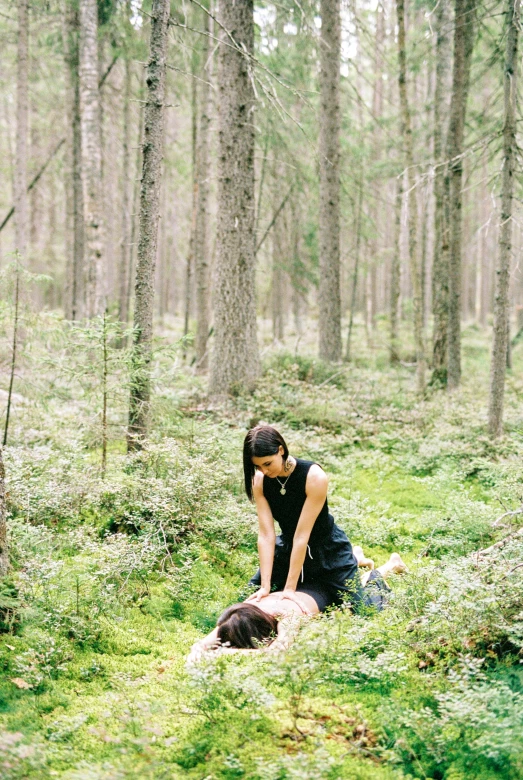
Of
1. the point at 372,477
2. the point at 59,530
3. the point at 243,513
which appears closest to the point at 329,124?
the point at 372,477

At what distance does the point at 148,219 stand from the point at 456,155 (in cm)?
758

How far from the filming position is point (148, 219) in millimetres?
6699

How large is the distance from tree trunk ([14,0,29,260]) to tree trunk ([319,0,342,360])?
6219 millimetres

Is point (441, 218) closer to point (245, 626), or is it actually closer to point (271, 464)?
point (271, 464)

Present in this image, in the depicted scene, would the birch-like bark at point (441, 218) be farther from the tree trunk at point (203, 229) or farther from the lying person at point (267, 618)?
the lying person at point (267, 618)

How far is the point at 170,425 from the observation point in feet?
23.0

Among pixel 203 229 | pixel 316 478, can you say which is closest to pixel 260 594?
pixel 316 478

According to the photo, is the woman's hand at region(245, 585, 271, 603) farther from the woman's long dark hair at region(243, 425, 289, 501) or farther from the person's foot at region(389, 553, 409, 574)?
the person's foot at region(389, 553, 409, 574)

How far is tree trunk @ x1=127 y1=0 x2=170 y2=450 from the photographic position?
6.52 m

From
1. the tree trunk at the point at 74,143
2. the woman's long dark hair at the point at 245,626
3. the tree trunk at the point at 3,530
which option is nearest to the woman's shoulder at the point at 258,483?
the woman's long dark hair at the point at 245,626

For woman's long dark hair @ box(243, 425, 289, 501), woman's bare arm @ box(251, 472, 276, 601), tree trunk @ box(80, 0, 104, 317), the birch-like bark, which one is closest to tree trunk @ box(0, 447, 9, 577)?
woman's long dark hair @ box(243, 425, 289, 501)

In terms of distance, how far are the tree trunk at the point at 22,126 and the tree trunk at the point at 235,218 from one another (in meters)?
4.95

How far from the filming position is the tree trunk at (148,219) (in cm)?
652

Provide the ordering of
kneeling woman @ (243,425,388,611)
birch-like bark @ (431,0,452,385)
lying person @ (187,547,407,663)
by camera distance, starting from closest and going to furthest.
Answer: lying person @ (187,547,407,663) < kneeling woman @ (243,425,388,611) < birch-like bark @ (431,0,452,385)
